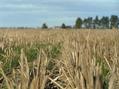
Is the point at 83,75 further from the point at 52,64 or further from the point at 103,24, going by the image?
the point at 103,24

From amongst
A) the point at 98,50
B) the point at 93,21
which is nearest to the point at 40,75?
the point at 98,50

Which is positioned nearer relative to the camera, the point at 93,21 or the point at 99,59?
the point at 99,59

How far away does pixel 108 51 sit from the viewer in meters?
8.53

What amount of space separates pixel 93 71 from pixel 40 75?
1.73 feet

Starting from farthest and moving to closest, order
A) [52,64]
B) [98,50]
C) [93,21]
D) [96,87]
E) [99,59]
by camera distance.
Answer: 1. [93,21]
2. [98,50]
3. [99,59]
4. [52,64]
5. [96,87]

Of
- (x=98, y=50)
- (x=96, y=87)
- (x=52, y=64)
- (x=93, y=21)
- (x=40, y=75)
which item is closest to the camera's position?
(x=96, y=87)

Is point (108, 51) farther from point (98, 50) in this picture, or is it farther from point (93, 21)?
point (93, 21)

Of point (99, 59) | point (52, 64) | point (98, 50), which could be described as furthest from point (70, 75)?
Result: point (98, 50)

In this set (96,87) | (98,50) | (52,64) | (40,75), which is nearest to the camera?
(96,87)

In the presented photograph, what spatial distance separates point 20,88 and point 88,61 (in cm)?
97

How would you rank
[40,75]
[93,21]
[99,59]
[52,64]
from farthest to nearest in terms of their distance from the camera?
[93,21] → [99,59] → [52,64] → [40,75]

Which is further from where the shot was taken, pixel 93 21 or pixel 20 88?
pixel 93 21

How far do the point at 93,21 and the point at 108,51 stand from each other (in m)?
41.1

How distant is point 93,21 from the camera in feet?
162
